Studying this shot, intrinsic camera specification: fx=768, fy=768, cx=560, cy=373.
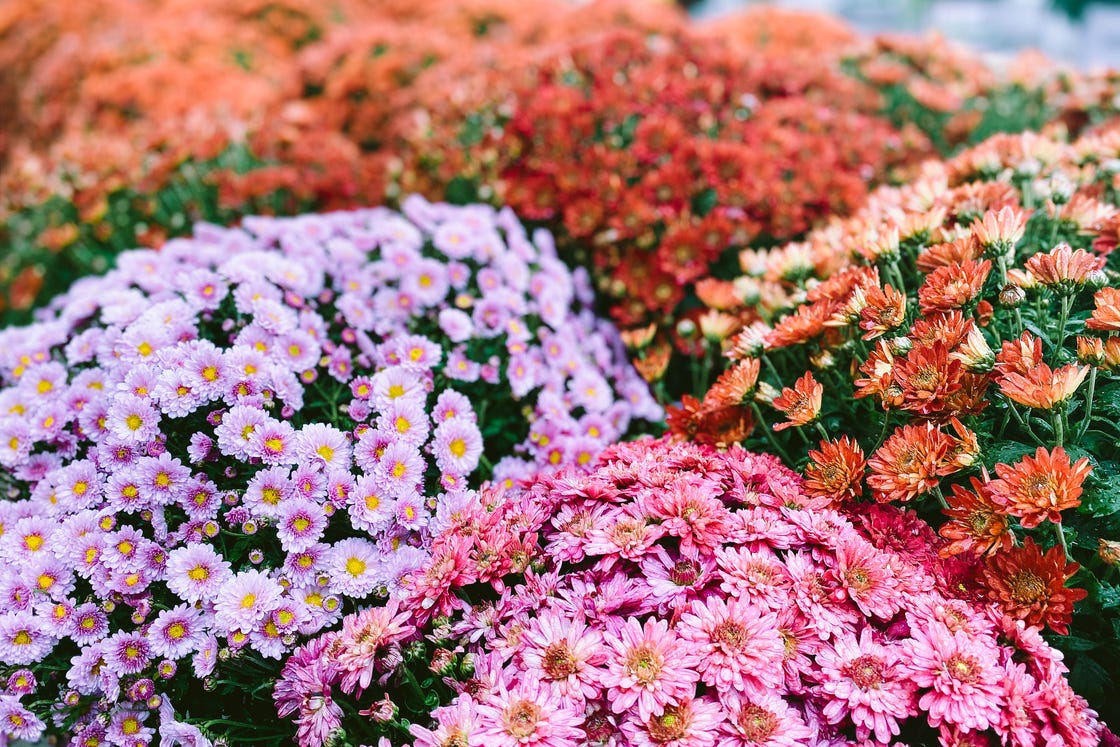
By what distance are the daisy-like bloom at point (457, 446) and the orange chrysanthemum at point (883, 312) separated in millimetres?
910

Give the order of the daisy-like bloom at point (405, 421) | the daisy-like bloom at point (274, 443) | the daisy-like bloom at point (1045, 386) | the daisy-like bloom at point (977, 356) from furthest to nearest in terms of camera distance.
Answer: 1. the daisy-like bloom at point (405, 421)
2. the daisy-like bloom at point (274, 443)
3. the daisy-like bloom at point (977, 356)
4. the daisy-like bloom at point (1045, 386)

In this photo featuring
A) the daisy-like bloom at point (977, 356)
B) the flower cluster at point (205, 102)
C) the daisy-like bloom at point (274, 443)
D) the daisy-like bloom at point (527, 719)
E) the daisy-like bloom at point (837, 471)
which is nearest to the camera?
the daisy-like bloom at point (527, 719)

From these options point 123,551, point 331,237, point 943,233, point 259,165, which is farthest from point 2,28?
point 943,233

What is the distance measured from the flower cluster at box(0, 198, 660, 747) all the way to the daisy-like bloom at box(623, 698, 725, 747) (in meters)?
0.60

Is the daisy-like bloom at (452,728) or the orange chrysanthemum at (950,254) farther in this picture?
the orange chrysanthemum at (950,254)

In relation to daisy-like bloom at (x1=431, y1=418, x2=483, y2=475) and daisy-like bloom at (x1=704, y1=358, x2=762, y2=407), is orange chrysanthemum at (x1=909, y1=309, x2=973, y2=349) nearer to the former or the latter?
daisy-like bloom at (x1=704, y1=358, x2=762, y2=407)

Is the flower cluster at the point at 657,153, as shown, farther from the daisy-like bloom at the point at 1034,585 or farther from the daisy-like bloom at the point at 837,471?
the daisy-like bloom at the point at 1034,585

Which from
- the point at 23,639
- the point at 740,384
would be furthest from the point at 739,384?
the point at 23,639

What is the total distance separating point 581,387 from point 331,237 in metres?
0.93

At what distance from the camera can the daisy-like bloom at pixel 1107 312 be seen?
4.59ft

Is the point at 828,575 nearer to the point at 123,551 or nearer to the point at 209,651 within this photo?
the point at 209,651

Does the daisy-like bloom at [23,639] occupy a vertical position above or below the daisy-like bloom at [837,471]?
below

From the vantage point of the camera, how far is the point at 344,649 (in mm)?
1404

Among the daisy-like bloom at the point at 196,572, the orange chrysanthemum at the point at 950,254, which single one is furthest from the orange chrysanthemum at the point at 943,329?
the daisy-like bloom at the point at 196,572
